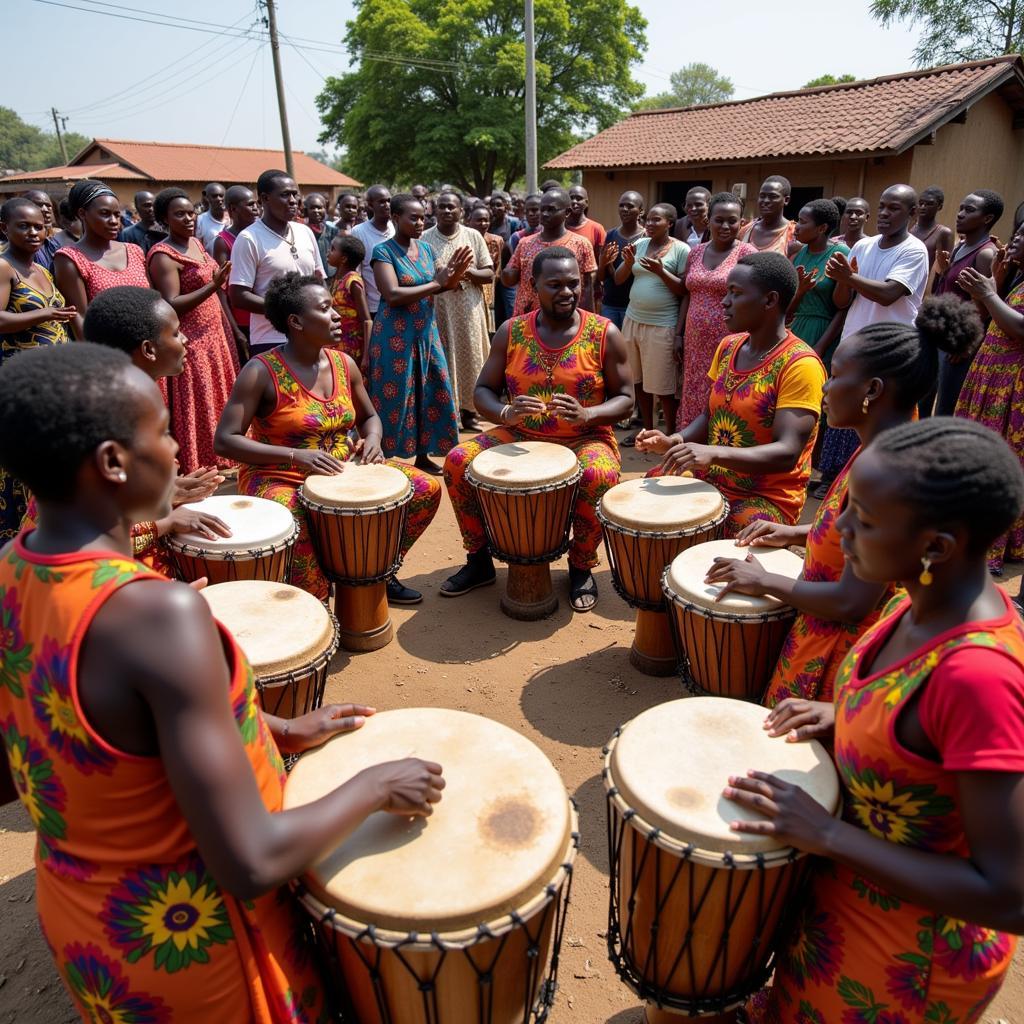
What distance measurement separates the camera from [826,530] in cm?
258

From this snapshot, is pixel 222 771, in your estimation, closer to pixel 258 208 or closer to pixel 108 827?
pixel 108 827

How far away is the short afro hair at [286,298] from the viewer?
4.03 metres

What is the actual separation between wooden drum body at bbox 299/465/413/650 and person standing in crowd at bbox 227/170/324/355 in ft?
7.38

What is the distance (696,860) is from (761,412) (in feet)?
8.40

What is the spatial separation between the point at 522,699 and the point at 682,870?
203 centimetres

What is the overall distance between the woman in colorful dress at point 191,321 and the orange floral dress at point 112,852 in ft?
15.7

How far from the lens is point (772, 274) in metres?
3.73

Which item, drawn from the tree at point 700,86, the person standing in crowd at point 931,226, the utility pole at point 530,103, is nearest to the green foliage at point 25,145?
the tree at point 700,86

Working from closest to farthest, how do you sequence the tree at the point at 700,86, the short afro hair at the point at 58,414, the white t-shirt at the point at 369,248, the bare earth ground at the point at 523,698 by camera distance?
the short afro hair at the point at 58,414, the bare earth ground at the point at 523,698, the white t-shirt at the point at 369,248, the tree at the point at 700,86

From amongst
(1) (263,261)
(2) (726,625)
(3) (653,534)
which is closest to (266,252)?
(1) (263,261)

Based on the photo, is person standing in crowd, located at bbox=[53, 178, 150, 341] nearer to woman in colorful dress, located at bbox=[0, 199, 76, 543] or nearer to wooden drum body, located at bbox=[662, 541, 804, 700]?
woman in colorful dress, located at bbox=[0, 199, 76, 543]

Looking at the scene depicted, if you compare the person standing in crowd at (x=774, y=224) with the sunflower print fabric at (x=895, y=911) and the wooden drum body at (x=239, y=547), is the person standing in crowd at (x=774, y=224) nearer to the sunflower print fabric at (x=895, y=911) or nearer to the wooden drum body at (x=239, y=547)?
the wooden drum body at (x=239, y=547)

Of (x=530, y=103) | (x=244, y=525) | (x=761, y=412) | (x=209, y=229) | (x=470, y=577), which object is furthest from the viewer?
(x=530, y=103)

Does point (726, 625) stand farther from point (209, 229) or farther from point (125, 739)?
point (209, 229)
